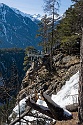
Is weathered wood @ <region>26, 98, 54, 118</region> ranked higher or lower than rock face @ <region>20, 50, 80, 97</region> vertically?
higher

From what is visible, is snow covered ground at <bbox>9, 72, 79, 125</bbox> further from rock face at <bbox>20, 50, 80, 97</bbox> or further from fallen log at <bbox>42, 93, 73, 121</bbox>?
fallen log at <bbox>42, 93, 73, 121</bbox>

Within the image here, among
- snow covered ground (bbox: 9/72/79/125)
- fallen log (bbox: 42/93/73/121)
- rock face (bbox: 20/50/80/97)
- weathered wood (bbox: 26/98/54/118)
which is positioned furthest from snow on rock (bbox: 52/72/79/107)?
weathered wood (bbox: 26/98/54/118)

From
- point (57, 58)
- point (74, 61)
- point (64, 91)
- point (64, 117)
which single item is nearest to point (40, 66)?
point (57, 58)

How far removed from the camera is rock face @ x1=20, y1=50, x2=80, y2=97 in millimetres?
27341

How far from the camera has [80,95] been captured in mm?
10727

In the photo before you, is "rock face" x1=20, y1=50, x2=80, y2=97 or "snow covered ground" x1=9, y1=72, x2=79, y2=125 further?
→ "rock face" x1=20, y1=50, x2=80, y2=97

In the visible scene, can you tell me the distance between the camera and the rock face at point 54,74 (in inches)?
1076

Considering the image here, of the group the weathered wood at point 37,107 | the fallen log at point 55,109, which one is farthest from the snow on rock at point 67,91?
the weathered wood at point 37,107

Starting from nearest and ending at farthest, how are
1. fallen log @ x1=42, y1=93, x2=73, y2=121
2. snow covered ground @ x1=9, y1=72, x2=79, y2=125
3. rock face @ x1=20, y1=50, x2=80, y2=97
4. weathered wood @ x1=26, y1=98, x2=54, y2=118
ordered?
weathered wood @ x1=26, y1=98, x2=54, y2=118, fallen log @ x1=42, y1=93, x2=73, y2=121, snow covered ground @ x1=9, y1=72, x2=79, y2=125, rock face @ x1=20, y1=50, x2=80, y2=97

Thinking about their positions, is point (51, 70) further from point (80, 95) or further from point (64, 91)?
point (80, 95)

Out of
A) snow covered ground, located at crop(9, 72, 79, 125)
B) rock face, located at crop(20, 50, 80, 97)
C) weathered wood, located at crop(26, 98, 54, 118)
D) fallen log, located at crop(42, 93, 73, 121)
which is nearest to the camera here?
weathered wood, located at crop(26, 98, 54, 118)

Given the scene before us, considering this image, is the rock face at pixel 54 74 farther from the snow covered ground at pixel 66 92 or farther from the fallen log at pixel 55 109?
the fallen log at pixel 55 109

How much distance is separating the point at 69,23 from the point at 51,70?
6753 mm

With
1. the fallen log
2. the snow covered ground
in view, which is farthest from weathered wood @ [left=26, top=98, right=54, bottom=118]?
the snow covered ground
